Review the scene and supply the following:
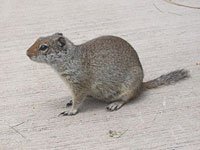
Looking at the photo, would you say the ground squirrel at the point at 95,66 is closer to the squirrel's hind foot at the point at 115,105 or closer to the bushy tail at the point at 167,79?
the squirrel's hind foot at the point at 115,105

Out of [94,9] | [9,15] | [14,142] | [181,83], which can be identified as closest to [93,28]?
[94,9]

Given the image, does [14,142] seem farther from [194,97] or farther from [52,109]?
[194,97]

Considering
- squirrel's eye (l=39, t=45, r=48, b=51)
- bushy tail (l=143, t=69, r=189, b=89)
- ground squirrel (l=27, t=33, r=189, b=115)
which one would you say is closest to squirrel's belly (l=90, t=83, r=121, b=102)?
ground squirrel (l=27, t=33, r=189, b=115)

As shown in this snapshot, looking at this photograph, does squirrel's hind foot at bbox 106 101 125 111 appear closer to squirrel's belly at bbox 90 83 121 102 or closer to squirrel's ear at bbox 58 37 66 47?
squirrel's belly at bbox 90 83 121 102

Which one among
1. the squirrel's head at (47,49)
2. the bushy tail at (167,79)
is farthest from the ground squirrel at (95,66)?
the bushy tail at (167,79)

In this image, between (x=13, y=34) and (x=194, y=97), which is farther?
(x=13, y=34)

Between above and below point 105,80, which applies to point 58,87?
below

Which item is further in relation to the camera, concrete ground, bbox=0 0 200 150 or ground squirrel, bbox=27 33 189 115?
ground squirrel, bbox=27 33 189 115
